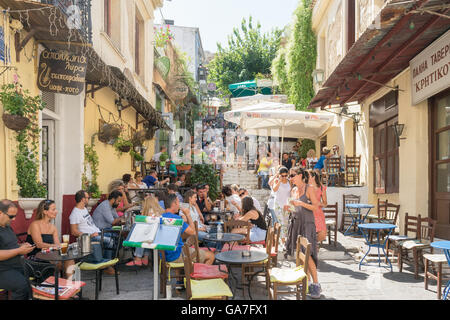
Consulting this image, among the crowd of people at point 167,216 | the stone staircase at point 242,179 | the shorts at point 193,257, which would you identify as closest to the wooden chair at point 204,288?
the shorts at point 193,257

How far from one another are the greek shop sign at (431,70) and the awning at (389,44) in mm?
171

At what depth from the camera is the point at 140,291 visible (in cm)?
580

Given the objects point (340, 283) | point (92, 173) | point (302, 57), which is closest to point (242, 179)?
point (302, 57)

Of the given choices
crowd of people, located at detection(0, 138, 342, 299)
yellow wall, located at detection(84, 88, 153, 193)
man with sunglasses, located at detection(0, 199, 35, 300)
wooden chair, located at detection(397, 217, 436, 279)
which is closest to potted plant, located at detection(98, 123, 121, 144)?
yellow wall, located at detection(84, 88, 153, 193)

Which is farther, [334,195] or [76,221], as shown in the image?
[334,195]

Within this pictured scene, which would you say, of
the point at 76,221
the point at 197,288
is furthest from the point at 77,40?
the point at 197,288

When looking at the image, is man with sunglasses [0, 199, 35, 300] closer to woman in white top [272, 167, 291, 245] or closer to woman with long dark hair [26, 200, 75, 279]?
woman with long dark hair [26, 200, 75, 279]

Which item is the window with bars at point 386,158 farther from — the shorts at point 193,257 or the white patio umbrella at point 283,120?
the shorts at point 193,257

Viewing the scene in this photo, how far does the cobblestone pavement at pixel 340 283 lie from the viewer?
5.64 meters

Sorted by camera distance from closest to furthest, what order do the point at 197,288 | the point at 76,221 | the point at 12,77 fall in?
1. the point at 197,288
2. the point at 12,77
3. the point at 76,221

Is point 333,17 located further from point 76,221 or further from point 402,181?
point 76,221

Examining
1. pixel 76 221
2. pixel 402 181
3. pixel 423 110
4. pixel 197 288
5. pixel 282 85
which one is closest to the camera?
pixel 197 288

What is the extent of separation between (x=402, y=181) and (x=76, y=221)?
277 inches
